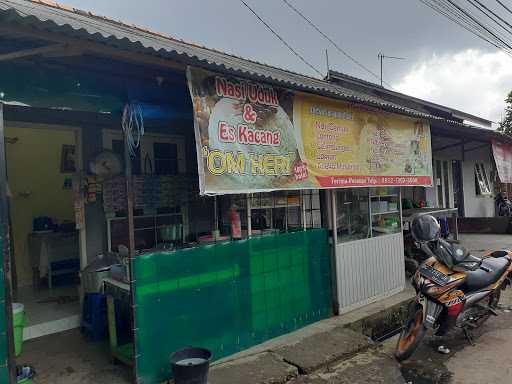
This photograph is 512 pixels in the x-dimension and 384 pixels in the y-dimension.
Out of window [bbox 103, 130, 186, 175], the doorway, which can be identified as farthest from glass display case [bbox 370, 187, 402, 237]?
the doorway

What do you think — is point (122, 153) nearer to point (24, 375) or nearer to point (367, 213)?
point (24, 375)

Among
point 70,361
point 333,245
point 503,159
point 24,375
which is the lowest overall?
point 70,361

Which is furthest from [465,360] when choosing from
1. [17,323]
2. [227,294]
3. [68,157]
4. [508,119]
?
[508,119]

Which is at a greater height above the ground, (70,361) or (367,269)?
(367,269)

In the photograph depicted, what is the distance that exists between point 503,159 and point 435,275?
8143 millimetres

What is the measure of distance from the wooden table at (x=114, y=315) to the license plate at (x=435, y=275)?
3076 mm

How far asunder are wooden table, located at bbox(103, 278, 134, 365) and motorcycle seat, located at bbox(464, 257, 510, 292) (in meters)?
3.59

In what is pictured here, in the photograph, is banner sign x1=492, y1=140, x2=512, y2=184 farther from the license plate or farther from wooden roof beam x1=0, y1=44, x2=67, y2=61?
wooden roof beam x1=0, y1=44, x2=67, y2=61

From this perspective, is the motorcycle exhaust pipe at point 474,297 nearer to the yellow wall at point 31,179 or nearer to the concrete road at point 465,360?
the concrete road at point 465,360

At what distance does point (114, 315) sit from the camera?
4.22 m

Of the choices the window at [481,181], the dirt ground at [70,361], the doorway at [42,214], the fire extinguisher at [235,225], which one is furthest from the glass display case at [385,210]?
the window at [481,181]

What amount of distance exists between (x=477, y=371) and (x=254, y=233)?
2741mm

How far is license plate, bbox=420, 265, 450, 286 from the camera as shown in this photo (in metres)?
4.31

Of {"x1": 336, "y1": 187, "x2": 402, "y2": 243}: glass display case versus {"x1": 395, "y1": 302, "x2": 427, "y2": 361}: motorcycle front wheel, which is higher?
{"x1": 336, "y1": 187, "x2": 402, "y2": 243}: glass display case
